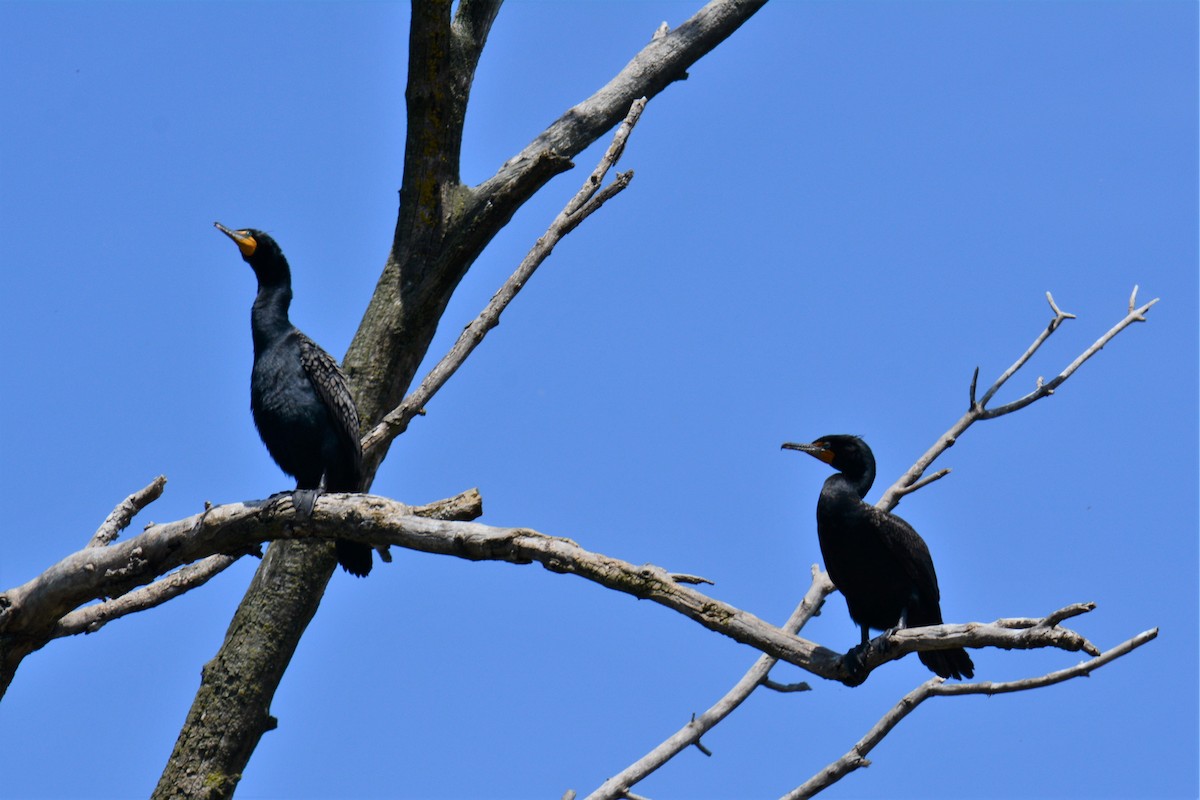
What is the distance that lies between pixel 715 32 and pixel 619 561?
4591 mm

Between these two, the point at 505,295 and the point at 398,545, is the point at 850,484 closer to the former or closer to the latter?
the point at 505,295

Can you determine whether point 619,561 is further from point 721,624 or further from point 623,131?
point 623,131

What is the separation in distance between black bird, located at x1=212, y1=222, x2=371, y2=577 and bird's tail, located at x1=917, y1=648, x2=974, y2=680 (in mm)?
2667

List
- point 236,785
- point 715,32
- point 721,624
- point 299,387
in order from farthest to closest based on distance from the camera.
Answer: point 715,32
point 299,387
point 236,785
point 721,624

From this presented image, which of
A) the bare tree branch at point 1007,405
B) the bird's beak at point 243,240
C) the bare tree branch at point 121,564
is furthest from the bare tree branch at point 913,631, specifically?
the bird's beak at point 243,240

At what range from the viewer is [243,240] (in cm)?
724

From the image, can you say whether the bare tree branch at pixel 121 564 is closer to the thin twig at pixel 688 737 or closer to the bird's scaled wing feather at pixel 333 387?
the bird's scaled wing feather at pixel 333 387

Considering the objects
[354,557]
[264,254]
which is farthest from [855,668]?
[264,254]

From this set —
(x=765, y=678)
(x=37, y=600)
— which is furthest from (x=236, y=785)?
(x=765, y=678)

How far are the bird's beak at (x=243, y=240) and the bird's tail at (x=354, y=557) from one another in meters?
1.92

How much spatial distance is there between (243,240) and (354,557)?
2.04 m

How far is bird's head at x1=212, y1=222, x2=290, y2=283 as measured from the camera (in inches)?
285

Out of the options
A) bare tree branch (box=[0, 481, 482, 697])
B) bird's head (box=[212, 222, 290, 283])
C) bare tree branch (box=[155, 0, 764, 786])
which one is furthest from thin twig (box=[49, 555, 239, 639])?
bird's head (box=[212, 222, 290, 283])

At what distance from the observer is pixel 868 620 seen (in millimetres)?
6395
